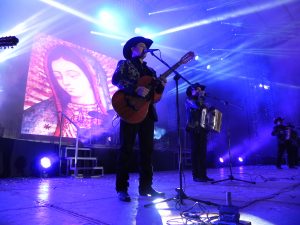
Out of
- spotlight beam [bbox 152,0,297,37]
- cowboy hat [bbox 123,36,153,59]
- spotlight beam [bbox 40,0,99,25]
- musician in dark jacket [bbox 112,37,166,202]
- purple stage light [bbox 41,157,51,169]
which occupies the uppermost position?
spotlight beam [bbox 152,0,297,37]

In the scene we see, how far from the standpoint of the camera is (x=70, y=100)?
894 cm

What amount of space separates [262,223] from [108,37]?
10745 millimetres

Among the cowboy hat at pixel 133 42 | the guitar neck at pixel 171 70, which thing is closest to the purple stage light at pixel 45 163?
the cowboy hat at pixel 133 42

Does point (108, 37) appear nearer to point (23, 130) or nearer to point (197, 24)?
point (197, 24)

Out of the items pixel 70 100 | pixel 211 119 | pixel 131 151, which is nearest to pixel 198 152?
pixel 211 119

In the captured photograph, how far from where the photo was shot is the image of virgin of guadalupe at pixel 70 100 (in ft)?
27.2

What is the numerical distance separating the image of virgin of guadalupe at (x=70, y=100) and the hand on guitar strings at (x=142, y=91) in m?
5.36

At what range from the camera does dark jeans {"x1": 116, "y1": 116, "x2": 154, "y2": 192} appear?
10.5ft

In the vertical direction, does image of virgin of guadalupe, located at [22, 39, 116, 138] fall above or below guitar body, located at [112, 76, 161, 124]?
above

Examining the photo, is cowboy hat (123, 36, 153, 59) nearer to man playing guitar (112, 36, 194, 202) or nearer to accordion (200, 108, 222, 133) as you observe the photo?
man playing guitar (112, 36, 194, 202)

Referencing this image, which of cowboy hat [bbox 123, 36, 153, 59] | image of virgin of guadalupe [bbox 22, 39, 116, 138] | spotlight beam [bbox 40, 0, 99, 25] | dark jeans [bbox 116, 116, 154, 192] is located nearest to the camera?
dark jeans [bbox 116, 116, 154, 192]

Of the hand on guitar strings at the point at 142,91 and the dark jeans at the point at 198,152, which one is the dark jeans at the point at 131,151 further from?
the dark jeans at the point at 198,152

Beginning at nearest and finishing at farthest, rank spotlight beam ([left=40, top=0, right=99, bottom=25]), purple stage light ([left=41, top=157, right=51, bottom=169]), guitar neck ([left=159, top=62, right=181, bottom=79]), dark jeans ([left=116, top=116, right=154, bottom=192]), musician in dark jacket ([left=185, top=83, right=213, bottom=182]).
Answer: guitar neck ([left=159, top=62, right=181, bottom=79])
dark jeans ([left=116, top=116, right=154, bottom=192])
musician in dark jacket ([left=185, top=83, right=213, bottom=182])
purple stage light ([left=41, top=157, right=51, bottom=169])
spotlight beam ([left=40, top=0, right=99, bottom=25])

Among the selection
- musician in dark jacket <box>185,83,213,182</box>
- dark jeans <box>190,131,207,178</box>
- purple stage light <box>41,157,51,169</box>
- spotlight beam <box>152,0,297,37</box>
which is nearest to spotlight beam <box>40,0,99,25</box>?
spotlight beam <box>152,0,297,37</box>
